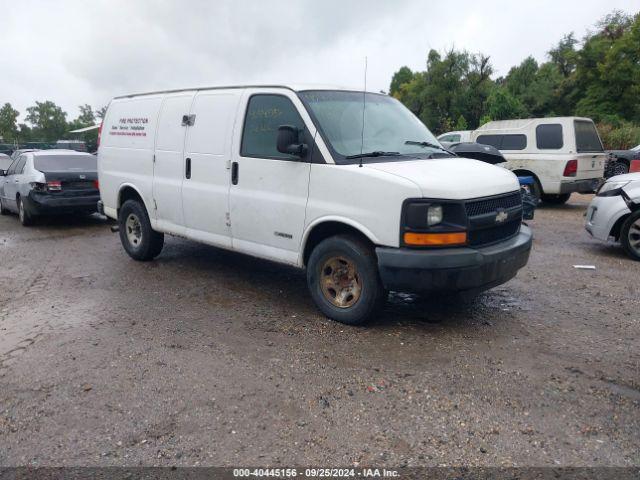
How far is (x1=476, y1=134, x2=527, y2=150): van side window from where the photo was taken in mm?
12663

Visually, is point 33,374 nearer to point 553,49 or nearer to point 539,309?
point 539,309

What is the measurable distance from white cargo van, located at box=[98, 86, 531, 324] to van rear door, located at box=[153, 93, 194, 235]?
2 centimetres

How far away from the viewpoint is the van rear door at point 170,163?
20.2ft

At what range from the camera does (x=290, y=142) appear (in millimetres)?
4781

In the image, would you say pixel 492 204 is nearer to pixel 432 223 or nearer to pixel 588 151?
pixel 432 223

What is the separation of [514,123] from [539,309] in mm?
8935

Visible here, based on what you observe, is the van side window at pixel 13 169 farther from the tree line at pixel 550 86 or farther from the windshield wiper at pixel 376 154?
the tree line at pixel 550 86

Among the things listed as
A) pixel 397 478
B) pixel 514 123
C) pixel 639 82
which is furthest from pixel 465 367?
pixel 639 82

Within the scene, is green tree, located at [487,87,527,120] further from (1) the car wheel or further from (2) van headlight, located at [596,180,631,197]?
(1) the car wheel

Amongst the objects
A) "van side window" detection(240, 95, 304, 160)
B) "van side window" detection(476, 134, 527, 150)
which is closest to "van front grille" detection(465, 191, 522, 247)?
"van side window" detection(240, 95, 304, 160)

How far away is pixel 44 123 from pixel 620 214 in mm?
97156

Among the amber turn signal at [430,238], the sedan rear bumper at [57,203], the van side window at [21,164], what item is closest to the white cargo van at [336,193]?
the amber turn signal at [430,238]

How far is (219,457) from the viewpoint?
2928 millimetres

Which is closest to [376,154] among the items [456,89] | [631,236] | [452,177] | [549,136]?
[452,177]
